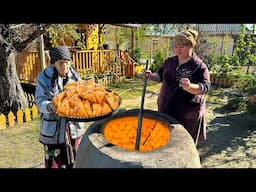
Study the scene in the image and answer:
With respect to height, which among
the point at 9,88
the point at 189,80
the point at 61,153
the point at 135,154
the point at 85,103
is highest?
the point at 189,80

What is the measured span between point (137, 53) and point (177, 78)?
1106 centimetres

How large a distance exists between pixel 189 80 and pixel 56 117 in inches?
43.4

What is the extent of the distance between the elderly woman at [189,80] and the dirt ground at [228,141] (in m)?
1.57

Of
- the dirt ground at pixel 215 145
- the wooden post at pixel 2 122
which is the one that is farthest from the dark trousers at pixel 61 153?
the wooden post at pixel 2 122

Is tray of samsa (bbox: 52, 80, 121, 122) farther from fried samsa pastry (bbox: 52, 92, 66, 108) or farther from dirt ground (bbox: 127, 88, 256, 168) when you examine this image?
dirt ground (bbox: 127, 88, 256, 168)

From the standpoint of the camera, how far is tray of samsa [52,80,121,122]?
1.87m

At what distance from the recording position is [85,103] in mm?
1938

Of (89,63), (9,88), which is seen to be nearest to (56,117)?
(9,88)

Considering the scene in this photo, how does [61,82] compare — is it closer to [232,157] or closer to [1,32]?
[232,157]

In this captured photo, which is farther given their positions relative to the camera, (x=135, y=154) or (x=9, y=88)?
(x=9, y=88)

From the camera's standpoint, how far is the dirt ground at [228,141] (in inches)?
147

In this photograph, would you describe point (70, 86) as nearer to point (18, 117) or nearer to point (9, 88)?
point (18, 117)

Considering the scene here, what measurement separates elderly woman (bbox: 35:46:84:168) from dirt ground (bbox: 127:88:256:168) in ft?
6.42

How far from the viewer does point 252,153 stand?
4.05 metres
